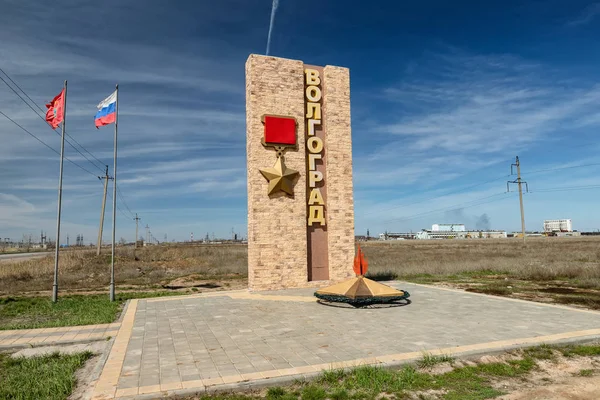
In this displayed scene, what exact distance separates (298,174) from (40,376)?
11.3m

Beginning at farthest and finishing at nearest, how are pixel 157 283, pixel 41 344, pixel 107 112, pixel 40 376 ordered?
pixel 157 283 → pixel 107 112 → pixel 41 344 → pixel 40 376

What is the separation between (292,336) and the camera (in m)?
8.14

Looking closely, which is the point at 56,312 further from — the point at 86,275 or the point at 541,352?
the point at 86,275

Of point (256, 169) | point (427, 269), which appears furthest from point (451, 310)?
point (427, 269)

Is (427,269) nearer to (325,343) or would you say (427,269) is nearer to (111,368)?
(325,343)

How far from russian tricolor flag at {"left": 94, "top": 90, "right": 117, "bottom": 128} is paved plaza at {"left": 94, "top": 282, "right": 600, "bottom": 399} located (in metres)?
8.17

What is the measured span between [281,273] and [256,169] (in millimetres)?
4347

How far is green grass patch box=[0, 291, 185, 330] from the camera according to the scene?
10812 mm

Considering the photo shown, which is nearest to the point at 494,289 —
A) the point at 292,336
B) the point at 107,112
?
the point at 292,336

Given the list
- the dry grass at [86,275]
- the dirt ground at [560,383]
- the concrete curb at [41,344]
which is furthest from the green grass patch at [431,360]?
the dry grass at [86,275]

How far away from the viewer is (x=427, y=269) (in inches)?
971

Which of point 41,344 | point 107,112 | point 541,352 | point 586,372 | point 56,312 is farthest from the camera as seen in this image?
point 107,112

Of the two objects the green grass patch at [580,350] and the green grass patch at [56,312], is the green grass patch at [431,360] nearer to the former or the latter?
the green grass patch at [580,350]

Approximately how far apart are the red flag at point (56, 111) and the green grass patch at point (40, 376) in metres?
10.9
